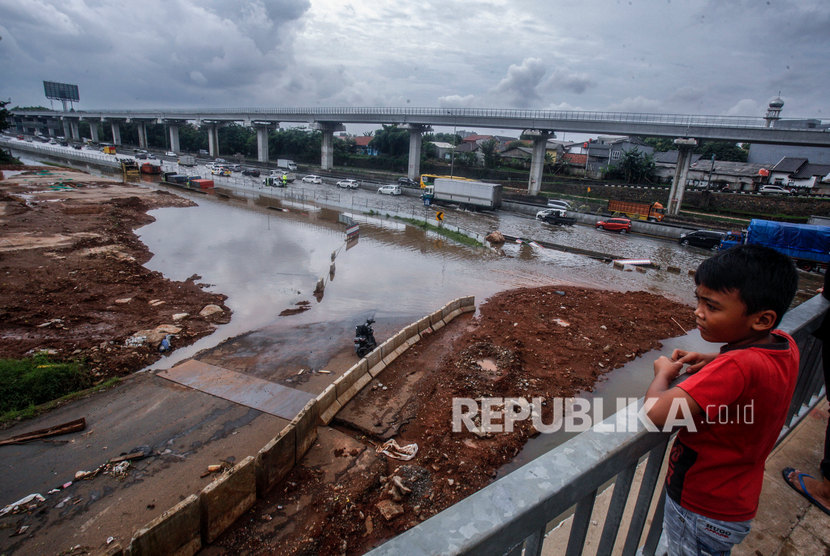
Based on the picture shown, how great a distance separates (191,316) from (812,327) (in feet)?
49.7

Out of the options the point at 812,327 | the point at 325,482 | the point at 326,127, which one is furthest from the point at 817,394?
the point at 326,127

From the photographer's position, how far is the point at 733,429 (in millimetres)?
1766

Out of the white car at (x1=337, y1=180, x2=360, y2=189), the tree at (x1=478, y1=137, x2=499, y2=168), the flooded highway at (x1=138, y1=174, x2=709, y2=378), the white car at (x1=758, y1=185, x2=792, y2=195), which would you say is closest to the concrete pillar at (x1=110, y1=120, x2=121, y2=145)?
the white car at (x1=337, y1=180, x2=360, y2=189)

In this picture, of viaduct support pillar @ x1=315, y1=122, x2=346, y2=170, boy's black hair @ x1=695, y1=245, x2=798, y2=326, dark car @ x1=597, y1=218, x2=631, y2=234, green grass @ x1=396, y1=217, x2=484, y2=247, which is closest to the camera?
boy's black hair @ x1=695, y1=245, x2=798, y2=326

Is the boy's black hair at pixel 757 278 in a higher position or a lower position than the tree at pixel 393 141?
lower

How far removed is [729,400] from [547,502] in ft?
3.14

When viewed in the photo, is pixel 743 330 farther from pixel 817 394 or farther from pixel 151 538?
pixel 151 538

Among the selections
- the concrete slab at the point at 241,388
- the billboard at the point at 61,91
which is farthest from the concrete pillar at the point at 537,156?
the billboard at the point at 61,91

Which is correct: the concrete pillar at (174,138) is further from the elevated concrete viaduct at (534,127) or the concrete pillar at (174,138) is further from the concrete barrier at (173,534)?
the concrete barrier at (173,534)

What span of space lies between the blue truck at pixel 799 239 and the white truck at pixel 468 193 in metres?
22.5

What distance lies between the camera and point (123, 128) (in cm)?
12588

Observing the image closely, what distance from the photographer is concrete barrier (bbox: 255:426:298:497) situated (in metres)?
6.29

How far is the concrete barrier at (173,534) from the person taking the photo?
4.86 m

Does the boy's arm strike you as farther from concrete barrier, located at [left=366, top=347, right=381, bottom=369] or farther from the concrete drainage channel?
concrete barrier, located at [left=366, top=347, right=381, bottom=369]
